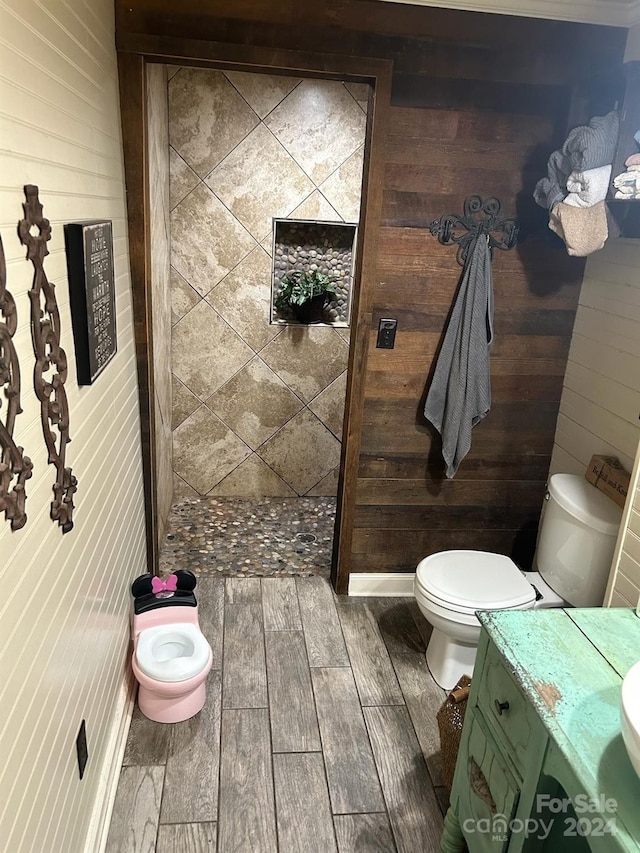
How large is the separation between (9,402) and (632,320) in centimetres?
206

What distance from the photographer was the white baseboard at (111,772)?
1.69m

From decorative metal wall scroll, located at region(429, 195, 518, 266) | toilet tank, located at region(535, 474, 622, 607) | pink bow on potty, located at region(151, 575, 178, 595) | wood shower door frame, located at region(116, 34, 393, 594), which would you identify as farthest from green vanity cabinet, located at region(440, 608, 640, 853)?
decorative metal wall scroll, located at region(429, 195, 518, 266)

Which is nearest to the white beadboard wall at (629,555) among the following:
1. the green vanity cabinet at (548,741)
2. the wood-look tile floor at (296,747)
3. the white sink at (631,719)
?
the green vanity cabinet at (548,741)

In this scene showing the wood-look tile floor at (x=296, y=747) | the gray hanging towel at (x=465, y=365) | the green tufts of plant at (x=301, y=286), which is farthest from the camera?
the green tufts of plant at (x=301, y=286)

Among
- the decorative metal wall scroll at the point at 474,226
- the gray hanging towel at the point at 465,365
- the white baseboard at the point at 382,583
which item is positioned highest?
the decorative metal wall scroll at the point at 474,226

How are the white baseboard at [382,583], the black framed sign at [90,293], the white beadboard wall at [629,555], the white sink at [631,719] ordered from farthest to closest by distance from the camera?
the white baseboard at [382,583] → the white beadboard wall at [629,555] → the black framed sign at [90,293] → the white sink at [631,719]

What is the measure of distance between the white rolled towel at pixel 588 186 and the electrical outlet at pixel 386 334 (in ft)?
2.50

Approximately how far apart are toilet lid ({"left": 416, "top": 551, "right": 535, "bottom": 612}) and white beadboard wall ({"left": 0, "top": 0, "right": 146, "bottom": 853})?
110cm

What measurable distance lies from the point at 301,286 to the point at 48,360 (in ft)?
7.28

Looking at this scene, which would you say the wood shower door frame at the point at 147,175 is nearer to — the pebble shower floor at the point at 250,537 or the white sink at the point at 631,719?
the pebble shower floor at the point at 250,537

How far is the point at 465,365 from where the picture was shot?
2.53 m

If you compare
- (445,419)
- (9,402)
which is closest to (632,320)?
(445,419)

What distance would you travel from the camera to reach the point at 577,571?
221 cm

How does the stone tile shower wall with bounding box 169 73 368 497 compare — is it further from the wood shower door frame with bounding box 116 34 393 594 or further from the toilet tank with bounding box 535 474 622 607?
the toilet tank with bounding box 535 474 622 607
